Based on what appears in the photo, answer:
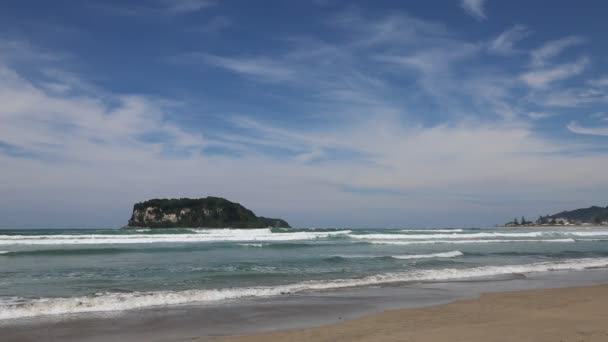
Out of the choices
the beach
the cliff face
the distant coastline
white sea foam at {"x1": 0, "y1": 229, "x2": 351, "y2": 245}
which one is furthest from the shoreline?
the distant coastline

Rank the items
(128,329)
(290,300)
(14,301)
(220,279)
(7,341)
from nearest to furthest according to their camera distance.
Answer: (7,341), (128,329), (14,301), (290,300), (220,279)

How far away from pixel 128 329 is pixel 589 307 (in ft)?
26.7

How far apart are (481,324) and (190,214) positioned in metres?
76.5

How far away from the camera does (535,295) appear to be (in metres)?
10.0

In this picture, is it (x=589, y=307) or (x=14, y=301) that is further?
(x=14, y=301)

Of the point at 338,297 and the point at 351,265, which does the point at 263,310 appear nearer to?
the point at 338,297

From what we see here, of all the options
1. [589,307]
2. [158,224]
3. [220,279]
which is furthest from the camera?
[158,224]

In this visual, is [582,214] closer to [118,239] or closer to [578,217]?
[578,217]

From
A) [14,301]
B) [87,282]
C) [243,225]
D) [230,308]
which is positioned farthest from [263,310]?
[243,225]

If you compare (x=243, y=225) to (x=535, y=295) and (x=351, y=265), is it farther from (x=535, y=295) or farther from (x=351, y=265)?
(x=535, y=295)

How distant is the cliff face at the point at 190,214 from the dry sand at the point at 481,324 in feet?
234

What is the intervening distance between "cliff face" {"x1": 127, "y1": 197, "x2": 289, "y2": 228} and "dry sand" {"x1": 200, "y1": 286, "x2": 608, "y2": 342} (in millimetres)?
71297

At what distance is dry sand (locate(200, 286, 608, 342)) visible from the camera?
617 centimetres

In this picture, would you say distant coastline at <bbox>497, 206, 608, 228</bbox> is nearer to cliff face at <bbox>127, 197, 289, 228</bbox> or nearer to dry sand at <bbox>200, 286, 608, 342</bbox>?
cliff face at <bbox>127, 197, 289, 228</bbox>
